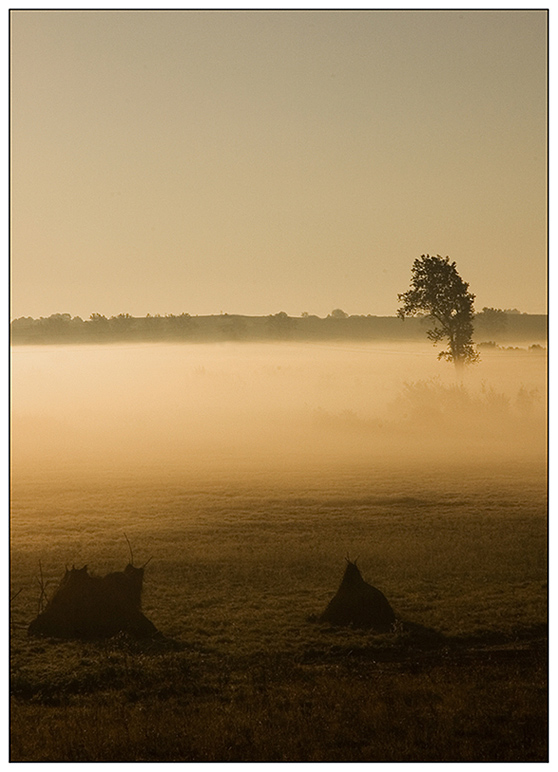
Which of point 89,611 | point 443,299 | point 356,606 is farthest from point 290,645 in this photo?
point 443,299

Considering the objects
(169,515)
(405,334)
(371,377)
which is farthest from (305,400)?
(169,515)

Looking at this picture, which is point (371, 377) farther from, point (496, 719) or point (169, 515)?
point (496, 719)

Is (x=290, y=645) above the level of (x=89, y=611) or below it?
below

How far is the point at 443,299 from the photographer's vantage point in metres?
78.6

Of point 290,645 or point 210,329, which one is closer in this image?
point 290,645

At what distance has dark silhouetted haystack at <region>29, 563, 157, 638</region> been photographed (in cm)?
2706

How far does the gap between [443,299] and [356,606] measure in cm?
5474

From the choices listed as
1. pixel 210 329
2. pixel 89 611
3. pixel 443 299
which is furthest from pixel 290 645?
pixel 210 329

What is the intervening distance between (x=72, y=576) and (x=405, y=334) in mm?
113882

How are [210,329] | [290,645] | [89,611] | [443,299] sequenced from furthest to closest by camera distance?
1. [210,329]
2. [443,299]
3. [89,611]
4. [290,645]

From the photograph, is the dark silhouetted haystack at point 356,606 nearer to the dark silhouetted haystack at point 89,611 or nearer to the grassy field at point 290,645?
the grassy field at point 290,645

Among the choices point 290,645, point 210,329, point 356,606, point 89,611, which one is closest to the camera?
point 290,645

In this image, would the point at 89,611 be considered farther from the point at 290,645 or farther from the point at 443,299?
the point at 443,299

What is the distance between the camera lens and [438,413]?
89312 millimetres
